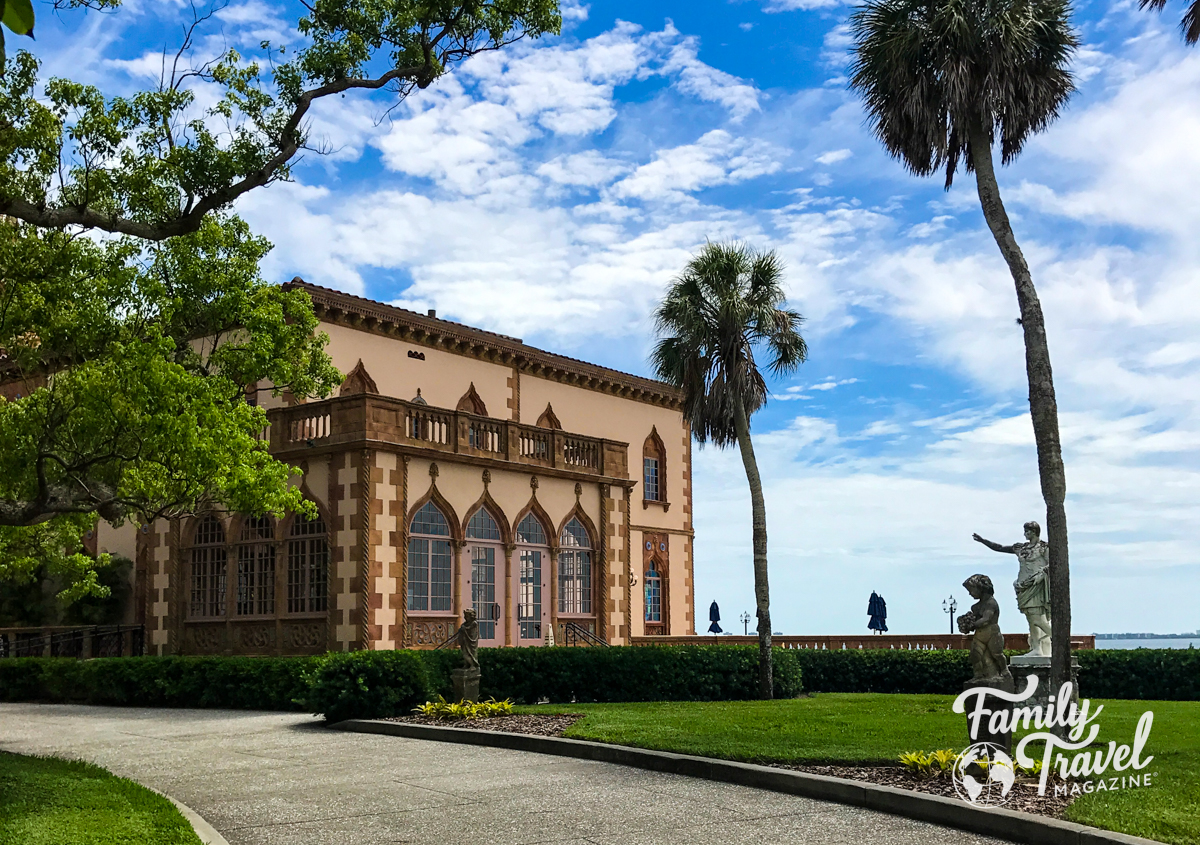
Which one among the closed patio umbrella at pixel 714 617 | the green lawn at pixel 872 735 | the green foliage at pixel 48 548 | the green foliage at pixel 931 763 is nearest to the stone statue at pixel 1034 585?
the green lawn at pixel 872 735

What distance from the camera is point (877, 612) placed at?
4078 cm

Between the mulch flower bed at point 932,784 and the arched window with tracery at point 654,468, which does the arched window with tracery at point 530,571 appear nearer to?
the arched window with tracery at point 654,468

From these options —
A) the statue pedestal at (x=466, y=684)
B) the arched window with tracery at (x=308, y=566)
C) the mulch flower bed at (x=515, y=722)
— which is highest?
the arched window with tracery at (x=308, y=566)

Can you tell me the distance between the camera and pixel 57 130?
13.6m

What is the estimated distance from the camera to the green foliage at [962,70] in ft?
53.8

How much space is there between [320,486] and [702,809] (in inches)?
586

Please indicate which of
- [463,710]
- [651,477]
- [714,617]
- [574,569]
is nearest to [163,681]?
[463,710]

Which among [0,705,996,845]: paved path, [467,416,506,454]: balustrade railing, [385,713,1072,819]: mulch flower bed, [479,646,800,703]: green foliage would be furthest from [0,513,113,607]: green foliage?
[385,713,1072,819]: mulch flower bed

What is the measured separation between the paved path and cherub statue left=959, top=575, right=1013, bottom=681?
2.08 m

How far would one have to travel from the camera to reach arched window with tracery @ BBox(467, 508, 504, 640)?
2434 cm

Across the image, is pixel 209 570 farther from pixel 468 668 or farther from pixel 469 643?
pixel 468 668

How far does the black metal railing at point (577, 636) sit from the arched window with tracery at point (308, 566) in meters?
6.32

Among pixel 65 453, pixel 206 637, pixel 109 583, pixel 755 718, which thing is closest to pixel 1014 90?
pixel 755 718

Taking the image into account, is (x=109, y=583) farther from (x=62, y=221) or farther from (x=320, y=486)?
(x=62, y=221)
